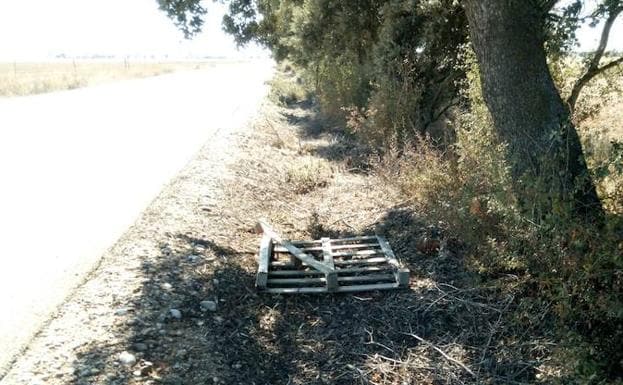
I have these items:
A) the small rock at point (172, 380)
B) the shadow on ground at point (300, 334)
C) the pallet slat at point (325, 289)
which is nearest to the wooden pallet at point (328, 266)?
the pallet slat at point (325, 289)

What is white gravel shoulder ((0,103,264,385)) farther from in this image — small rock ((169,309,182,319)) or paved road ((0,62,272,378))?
paved road ((0,62,272,378))

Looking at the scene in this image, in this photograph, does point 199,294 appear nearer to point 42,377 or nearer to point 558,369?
point 42,377

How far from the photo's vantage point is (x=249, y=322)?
14.5 feet

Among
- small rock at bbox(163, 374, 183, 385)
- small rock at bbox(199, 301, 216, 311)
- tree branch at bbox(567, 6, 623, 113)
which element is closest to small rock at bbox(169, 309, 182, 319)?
small rock at bbox(199, 301, 216, 311)

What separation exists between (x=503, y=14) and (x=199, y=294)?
3.59 metres

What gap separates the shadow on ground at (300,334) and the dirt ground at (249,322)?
11 millimetres

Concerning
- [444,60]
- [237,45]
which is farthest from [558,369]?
[237,45]

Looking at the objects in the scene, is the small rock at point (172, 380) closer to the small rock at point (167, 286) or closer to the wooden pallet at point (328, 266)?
the small rock at point (167, 286)

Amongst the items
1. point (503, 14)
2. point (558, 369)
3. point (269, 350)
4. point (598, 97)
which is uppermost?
point (503, 14)

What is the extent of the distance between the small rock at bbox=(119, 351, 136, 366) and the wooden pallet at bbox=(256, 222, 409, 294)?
1550 millimetres

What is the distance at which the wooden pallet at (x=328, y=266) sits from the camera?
4938 millimetres

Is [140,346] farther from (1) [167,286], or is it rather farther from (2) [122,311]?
(1) [167,286]

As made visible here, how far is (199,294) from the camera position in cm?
466

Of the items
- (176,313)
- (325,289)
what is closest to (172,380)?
(176,313)
